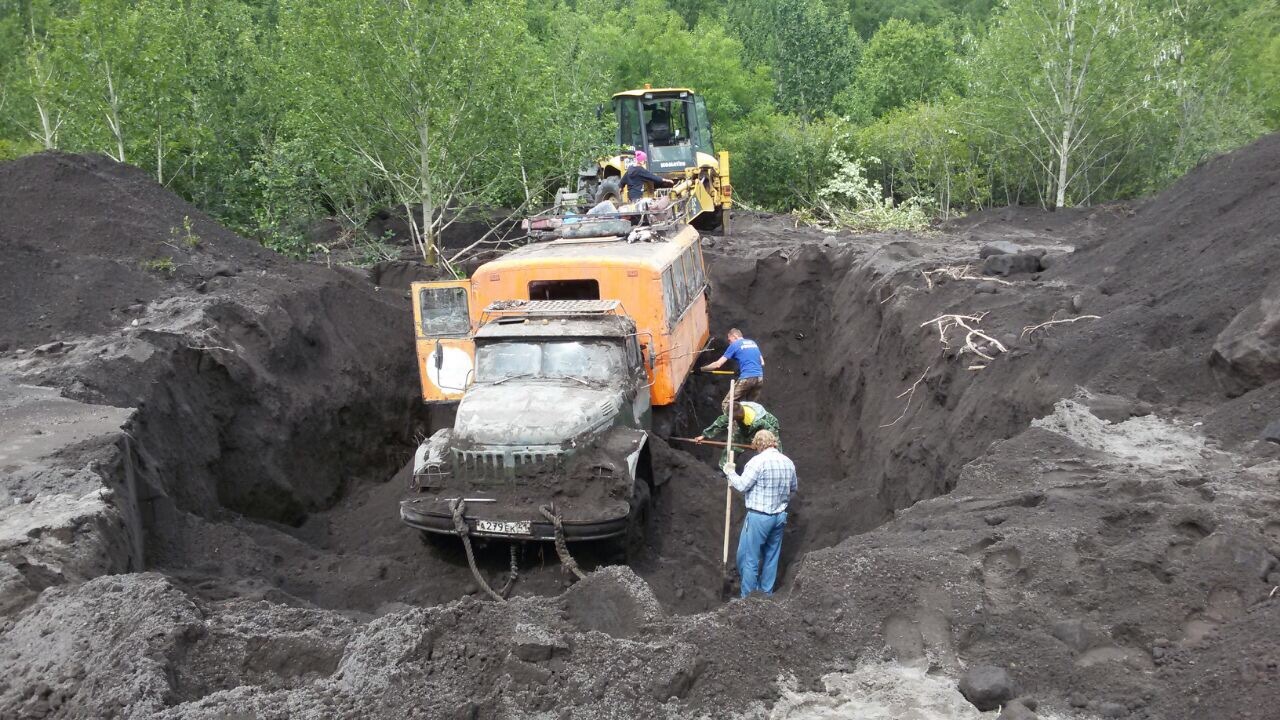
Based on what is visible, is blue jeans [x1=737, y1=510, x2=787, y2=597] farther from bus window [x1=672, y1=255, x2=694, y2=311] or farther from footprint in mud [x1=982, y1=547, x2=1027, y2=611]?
bus window [x1=672, y1=255, x2=694, y2=311]

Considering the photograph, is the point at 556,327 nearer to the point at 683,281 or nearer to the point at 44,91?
the point at 683,281

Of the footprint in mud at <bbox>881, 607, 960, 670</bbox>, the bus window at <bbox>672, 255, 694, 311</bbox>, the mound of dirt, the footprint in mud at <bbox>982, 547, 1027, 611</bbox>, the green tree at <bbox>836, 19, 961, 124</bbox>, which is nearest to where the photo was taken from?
the footprint in mud at <bbox>881, 607, 960, 670</bbox>

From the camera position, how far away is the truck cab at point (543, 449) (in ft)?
28.0

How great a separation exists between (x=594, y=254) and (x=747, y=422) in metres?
2.73

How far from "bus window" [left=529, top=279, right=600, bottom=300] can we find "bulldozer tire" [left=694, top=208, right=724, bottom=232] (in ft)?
38.2

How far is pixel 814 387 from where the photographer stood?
15.7m

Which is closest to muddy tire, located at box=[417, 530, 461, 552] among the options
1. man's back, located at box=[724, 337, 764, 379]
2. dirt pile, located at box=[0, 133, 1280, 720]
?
dirt pile, located at box=[0, 133, 1280, 720]

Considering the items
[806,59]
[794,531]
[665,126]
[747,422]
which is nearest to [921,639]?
[794,531]

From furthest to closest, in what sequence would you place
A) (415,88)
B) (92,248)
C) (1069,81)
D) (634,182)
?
(1069,81) < (634,182) < (415,88) < (92,248)

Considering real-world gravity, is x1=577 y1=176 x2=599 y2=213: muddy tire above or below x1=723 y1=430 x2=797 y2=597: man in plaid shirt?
above

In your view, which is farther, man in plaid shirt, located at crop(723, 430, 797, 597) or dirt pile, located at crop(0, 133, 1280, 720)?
man in plaid shirt, located at crop(723, 430, 797, 597)

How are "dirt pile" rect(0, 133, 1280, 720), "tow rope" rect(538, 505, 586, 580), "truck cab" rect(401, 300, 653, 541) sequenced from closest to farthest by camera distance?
1. "dirt pile" rect(0, 133, 1280, 720)
2. "tow rope" rect(538, 505, 586, 580)
3. "truck cab" rect(401, 300, 653, 541)

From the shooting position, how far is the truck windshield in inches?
389

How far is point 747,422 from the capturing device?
11.5m
